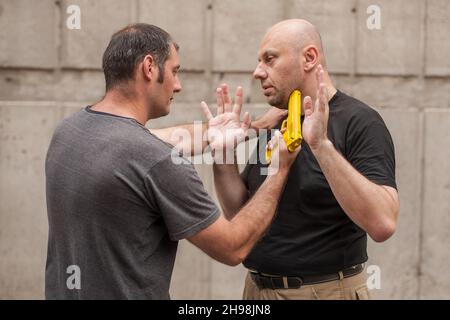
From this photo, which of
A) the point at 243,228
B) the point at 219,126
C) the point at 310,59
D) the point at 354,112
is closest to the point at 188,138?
the point at 219,126

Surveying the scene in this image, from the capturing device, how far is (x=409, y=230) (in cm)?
472

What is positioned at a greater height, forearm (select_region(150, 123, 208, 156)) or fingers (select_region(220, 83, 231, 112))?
fingers (select_region(220, 83, 231, 112))

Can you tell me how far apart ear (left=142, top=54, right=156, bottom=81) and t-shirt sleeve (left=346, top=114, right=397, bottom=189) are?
79cm

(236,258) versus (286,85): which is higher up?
(286,85)

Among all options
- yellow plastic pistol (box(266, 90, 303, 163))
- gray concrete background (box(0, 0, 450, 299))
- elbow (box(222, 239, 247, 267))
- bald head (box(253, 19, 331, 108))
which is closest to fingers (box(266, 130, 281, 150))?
yellow plastic pistol (box(266, 90, 303, 163))

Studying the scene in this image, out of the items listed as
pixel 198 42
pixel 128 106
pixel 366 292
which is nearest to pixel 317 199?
pixel 366 292

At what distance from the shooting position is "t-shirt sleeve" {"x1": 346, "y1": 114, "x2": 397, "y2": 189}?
8.63ft

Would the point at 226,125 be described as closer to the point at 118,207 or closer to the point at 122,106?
the point at 122,106

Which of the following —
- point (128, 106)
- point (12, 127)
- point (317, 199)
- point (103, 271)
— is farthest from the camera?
point (12, 127)

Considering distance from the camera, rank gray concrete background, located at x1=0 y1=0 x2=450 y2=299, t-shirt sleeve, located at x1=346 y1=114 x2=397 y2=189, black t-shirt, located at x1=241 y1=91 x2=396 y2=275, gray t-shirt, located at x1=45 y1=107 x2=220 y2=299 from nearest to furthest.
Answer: gray t-shirt, located at x1=45 y1=107 x2=220 y2=299 → t-shirt sleeve, located at x1=346 y1=114 x2=397 y2=189 → black t-shirt, located at x1=241 y1=91 x2=396 y2=275 → gray concrete background, located at x1=0 y1=0 x2=450 y2=299

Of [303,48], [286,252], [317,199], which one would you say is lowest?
[286,252]

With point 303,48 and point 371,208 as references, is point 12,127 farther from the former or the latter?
point 371,208

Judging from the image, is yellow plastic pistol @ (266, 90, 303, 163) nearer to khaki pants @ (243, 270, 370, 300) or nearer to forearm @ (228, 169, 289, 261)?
forearm @ (228, 169, 289, 261)

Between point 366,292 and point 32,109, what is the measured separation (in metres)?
2.44
